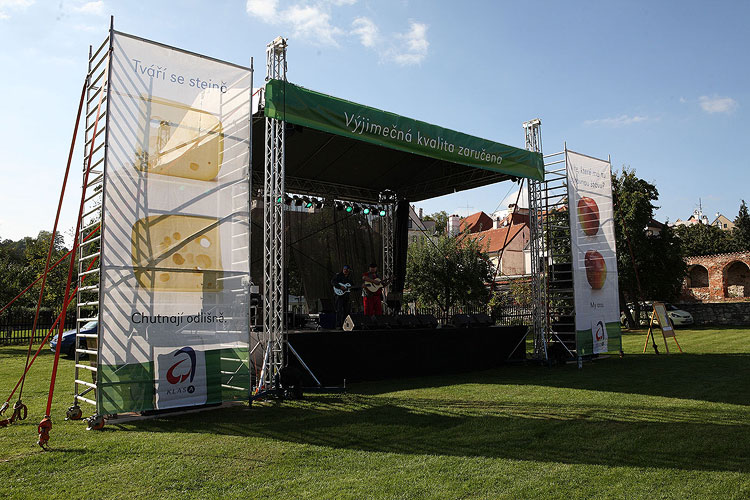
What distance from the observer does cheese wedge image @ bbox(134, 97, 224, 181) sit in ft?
20.2

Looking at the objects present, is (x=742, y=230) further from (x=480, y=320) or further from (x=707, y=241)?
(x=480, y=320)

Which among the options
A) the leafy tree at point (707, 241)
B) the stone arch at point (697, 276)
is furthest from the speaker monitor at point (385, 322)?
the leafy tree at point (707, 241)

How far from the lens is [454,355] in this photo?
33.5 feet

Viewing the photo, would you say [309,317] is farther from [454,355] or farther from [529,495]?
[529,495]

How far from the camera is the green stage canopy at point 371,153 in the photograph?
793cm

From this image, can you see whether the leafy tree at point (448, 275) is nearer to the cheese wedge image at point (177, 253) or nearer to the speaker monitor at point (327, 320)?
the speaker monitor at point (327, 320)

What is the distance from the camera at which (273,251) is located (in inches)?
302

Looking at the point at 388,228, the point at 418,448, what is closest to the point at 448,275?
the point at 388,228

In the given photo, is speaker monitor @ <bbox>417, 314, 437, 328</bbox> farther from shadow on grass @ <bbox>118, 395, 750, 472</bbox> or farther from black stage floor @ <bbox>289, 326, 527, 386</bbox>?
shadow on grass @ <bbox>118, 395, 750, 472</bbox>

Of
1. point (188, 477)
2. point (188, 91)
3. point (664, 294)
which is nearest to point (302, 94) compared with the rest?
point (188, 91)

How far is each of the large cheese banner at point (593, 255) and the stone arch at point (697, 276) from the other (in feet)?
86.7

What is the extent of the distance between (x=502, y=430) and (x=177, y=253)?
4.09 metres

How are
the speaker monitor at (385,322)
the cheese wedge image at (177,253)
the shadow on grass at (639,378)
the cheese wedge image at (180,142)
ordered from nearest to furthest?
1. the cheese wedge image at (177,253)
2. the cheese wedge image at (180,142)
3. the shadow on grass at (639,378)
4. the speaker monitor at (385,322)

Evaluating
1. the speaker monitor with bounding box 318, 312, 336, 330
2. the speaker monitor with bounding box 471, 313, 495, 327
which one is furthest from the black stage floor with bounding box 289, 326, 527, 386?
the speaker monitor with bounding box 318, 312, 336, 330
